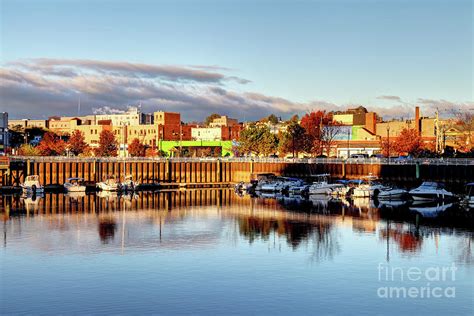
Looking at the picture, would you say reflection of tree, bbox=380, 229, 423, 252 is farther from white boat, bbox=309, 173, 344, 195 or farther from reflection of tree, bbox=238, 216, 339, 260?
white boat, bbox=309, 173, 344, 195

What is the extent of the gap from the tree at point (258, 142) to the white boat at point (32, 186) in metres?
77.8

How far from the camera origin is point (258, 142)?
191 metres

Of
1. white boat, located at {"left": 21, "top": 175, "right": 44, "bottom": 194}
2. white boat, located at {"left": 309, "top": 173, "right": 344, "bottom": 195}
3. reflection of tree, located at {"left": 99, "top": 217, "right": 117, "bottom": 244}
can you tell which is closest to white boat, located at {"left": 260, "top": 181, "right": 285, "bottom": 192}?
white boat, located at {"left": 309, "top": 173, "right": 344, "bottom": 195}

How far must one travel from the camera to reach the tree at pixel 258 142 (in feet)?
626

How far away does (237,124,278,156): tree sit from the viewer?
626 ft

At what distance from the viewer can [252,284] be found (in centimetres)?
4484

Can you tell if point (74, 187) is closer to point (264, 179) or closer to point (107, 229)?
point (264, 179)

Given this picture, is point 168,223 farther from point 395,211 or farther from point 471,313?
point 471,313

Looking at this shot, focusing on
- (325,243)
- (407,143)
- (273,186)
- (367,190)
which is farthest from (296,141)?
(325,243)

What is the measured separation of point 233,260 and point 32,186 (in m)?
74.5

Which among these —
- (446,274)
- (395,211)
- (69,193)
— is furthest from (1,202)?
(446,274)

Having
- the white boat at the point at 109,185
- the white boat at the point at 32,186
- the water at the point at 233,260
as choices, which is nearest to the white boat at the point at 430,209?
the water at the point at 233,260

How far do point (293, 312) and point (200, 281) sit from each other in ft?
29.5

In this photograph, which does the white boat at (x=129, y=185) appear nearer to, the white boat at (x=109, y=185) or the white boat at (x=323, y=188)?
the white boat at (x=109, y=185)
